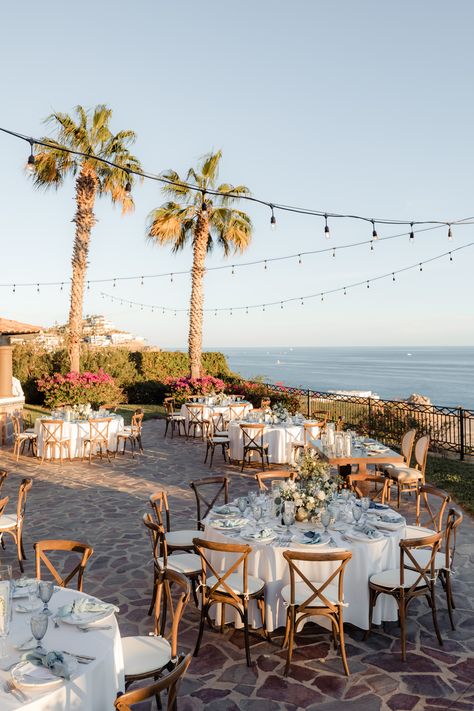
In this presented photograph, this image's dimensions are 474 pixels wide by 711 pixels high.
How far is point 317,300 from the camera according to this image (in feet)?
66.6

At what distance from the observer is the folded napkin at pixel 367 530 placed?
4789mm

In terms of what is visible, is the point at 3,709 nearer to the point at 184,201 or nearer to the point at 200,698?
the point at 200,698

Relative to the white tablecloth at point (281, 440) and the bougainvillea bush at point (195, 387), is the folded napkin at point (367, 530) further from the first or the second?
the bougainvillea bush at point (195, 387)

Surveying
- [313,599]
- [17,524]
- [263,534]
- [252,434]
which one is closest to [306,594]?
[313,599]

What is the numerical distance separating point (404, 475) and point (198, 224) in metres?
13.7

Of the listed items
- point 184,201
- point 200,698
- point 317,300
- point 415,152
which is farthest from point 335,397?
point 200,698

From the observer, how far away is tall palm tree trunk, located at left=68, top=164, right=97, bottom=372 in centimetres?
1842

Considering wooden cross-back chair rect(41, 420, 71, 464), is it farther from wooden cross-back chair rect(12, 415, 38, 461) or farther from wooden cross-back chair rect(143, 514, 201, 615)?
wooden cross-back chair rect(143, 514, 201, 615)

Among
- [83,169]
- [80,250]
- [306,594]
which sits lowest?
[306,594]

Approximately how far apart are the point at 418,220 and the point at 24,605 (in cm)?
874

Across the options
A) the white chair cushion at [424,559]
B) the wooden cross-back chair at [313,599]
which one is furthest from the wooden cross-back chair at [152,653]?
the white chair cushion at [424,559]

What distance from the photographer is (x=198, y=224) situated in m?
19.8

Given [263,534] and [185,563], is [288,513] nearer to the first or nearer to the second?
[263,534]

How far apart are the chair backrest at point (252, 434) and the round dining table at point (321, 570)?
6.87 meters
